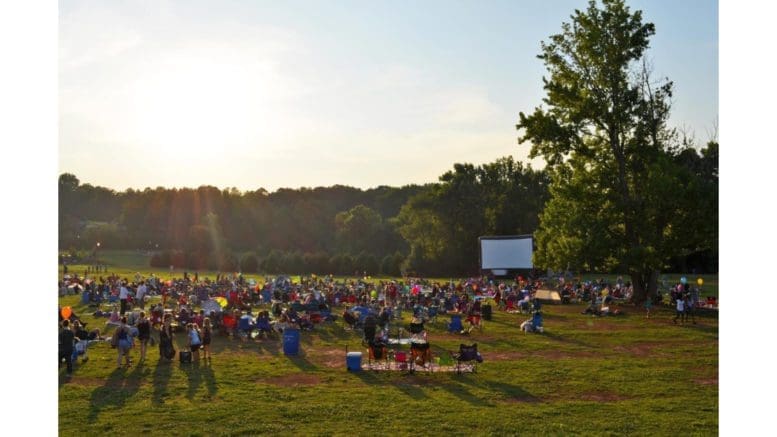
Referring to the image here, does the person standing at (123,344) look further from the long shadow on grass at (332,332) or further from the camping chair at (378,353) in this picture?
the long shadow on grass at (332,332)

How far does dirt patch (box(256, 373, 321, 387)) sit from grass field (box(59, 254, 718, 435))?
1.0 inches

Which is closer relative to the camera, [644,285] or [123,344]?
[123,344]

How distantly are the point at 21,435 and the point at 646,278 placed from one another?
33482 mm

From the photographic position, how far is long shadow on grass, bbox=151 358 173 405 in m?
15.3

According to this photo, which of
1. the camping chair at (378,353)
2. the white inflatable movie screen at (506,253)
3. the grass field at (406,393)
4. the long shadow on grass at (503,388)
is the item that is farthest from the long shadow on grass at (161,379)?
the white inflatable movie screen at (506,253)

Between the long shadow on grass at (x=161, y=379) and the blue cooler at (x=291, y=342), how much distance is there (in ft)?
11.1

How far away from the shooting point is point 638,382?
1694 centimetres

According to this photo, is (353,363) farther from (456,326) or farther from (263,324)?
(456,326)

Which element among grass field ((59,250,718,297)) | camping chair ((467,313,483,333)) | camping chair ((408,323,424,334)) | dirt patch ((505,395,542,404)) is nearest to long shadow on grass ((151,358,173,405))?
camping chair ((408,323,424,334))

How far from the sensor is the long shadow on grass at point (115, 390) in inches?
573

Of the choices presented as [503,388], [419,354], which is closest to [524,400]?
[503,388]

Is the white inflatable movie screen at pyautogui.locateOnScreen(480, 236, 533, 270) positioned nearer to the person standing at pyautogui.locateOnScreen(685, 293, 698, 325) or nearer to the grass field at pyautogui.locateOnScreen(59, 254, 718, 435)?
the person standing at pyautogui.locateOnScreen(685, 293, 698, 325)

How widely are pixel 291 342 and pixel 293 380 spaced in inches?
153

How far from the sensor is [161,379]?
17.4m
